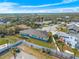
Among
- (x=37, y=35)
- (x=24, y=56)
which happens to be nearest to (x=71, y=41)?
(x=37, y=35)

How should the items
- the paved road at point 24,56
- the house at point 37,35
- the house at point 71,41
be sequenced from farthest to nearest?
the house at point 37,35 < the house at point 71,41 < the paved road at point 24,56

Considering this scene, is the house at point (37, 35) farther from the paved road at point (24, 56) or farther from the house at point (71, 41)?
the paved road at point (24, 56)

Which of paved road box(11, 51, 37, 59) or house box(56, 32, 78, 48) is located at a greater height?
house box(56, 32, 78, 48)

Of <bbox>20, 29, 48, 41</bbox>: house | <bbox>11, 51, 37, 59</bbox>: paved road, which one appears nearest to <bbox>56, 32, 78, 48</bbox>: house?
<bbox>20, 29, 48, 41</bbox>: house

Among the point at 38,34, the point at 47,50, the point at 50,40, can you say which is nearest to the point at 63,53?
the point at 47,50

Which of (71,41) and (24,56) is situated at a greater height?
(71,41)

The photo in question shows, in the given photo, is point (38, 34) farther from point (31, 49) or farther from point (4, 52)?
point (4, 52)

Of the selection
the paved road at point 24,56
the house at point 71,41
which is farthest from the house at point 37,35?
the paved road at point 24,56

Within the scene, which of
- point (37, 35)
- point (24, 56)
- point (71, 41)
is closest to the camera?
point (24, 56)

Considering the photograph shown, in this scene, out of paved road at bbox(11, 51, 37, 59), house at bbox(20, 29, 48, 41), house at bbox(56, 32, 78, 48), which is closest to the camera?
paved road at bbox(11, 51, 37, 59)

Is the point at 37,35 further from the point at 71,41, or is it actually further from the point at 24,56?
the point at 24,56

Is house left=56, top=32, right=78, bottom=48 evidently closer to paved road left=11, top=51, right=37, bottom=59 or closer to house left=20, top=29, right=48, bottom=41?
house left=20, top=29, right=48, bottom=41
